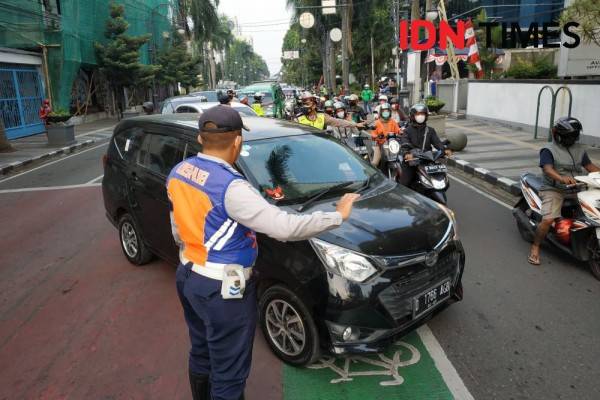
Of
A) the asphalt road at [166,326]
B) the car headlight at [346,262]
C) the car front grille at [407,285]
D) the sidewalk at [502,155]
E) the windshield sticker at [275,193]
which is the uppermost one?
the windshield sticker at [275,193]

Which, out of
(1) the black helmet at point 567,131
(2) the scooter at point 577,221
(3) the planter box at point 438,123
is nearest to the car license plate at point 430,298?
(2) the scooter at point 577,221

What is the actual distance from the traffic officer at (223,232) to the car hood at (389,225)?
2.91ft

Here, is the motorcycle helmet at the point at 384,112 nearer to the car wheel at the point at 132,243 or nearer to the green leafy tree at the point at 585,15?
the green leafy tree at the point at 585,15

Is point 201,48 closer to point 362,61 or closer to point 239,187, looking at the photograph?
point 362,61

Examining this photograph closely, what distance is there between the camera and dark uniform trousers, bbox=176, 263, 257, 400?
2.29 metres

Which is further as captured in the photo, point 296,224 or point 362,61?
point 362,61

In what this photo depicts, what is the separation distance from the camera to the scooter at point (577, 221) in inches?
184

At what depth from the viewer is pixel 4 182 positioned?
37.2 feet

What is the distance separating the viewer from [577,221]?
16.0 ft

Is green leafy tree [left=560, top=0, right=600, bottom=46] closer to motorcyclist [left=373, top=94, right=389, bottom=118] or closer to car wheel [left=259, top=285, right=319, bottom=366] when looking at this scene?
motorcyclist [left=373, top=94, right=389, bottom=118]

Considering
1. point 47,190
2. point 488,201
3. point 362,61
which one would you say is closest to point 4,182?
point 47,190

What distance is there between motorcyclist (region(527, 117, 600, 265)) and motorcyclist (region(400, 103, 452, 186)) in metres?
1.58

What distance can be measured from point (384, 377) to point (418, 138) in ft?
13.8

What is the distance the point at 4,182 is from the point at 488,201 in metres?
10.6
